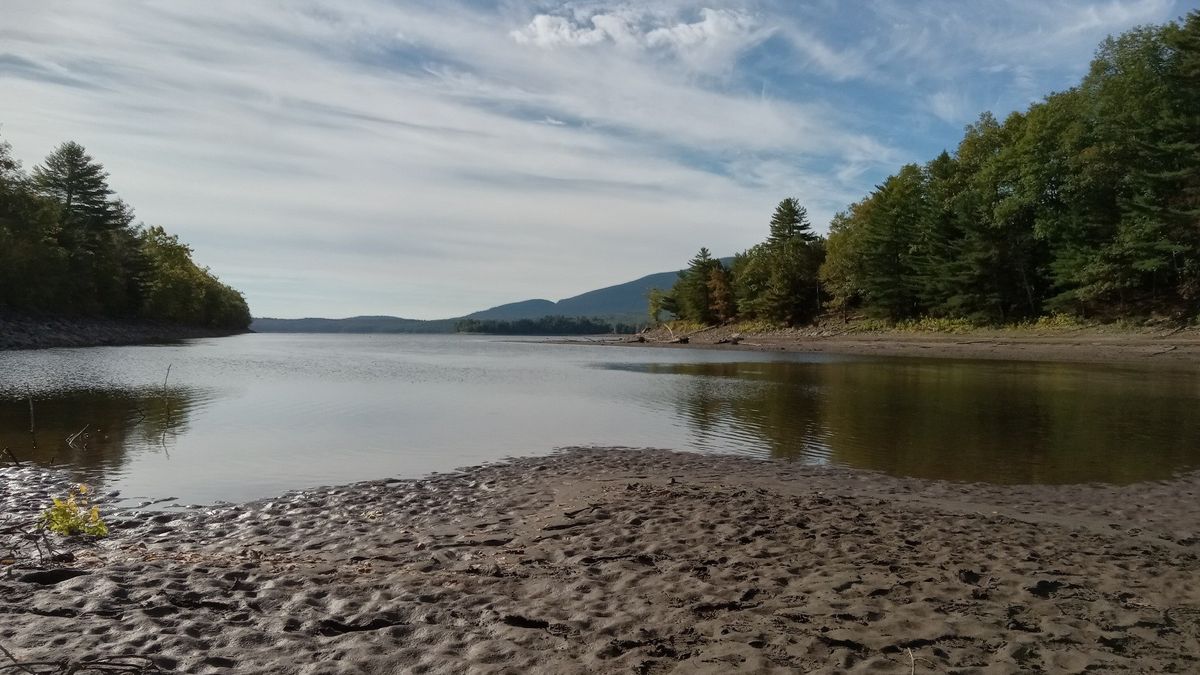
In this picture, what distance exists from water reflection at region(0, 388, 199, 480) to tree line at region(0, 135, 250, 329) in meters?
45.9

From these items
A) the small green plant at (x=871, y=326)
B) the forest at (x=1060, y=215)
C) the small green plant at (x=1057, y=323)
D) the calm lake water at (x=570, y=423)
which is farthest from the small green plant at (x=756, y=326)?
the calm lake water at (x=570, y=423)

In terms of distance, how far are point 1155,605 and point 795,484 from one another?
6161mm

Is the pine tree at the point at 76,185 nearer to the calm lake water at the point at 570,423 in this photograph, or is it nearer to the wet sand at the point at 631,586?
the calm lake water at the point at 570,423

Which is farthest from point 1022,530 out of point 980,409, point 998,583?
point 980,409

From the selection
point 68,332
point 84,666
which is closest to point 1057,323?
point 84,666

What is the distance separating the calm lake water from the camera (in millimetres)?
13086

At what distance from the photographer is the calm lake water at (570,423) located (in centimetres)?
1309

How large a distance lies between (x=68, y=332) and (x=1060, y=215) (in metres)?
87.3

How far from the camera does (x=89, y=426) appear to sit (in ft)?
56.5

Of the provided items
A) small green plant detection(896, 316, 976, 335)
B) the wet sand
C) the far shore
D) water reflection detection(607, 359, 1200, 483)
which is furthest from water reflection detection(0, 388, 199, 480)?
small green plant detection(896, 316, 976, 335)

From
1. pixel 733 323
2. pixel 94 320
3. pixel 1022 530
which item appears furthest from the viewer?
pixel 733 323

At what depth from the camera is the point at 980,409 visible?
21422mm

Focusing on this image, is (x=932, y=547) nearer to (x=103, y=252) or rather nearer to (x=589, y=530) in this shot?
(x=589, y=530)

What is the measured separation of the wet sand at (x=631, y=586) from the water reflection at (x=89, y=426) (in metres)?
3.15
